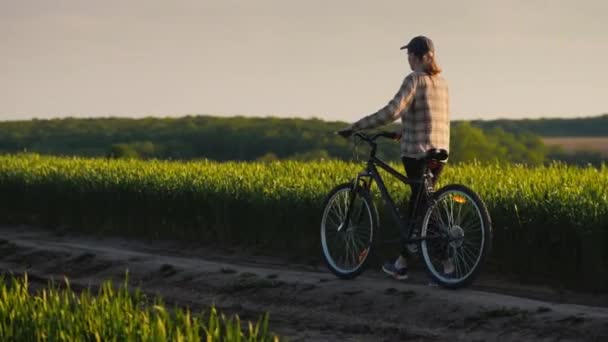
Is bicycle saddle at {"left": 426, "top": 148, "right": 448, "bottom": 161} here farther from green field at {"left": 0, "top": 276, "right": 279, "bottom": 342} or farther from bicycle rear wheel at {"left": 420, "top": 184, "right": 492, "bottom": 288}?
green field at {"left": 0, "top": 276, "right": 279, "bottom": 342}

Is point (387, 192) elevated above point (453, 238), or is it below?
above

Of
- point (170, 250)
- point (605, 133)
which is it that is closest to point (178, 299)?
point (170, 250)

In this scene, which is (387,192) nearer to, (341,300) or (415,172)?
(415,172)

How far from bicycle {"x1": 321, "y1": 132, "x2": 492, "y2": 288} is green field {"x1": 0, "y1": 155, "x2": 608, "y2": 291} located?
1.64 m

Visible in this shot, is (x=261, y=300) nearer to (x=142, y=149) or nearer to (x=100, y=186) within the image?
(x=100, y=186)

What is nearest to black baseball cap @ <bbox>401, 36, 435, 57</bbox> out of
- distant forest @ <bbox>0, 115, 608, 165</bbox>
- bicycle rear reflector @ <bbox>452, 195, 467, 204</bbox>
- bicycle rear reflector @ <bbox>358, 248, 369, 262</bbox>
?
bicycle rear reflector @ <bbox>452, 195, 467, 204</bbox>

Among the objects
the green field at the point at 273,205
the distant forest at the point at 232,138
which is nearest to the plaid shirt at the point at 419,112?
the green field at the point at 273,205

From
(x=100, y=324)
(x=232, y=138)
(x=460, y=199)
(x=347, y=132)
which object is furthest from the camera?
(x=232, y=138)

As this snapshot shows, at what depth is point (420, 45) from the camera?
33.8ft

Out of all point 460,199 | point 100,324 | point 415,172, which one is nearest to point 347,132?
point 415,172

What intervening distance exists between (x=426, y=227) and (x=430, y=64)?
4.98 ft

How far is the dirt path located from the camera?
348 inches

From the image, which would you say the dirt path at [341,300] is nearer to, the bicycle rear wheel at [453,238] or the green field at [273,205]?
the bicycle rear wheel at [453,238]

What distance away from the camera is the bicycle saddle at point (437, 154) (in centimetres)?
1023
